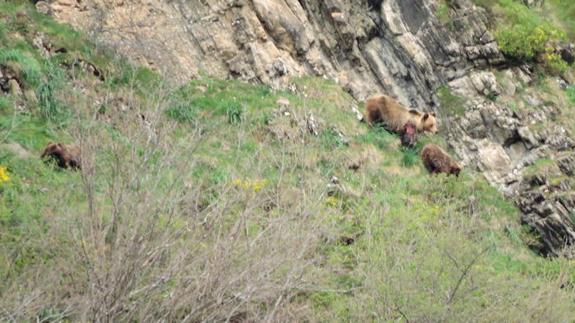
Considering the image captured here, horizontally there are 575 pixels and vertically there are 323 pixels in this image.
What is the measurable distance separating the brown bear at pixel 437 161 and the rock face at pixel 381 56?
2140 millimetres

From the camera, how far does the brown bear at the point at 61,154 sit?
42.3 feet

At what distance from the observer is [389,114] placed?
20109 millimetres

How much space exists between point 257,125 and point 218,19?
444 centimetres

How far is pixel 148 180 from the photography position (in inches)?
340

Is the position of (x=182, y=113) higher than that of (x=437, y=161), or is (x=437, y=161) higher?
(x=182, y=113)

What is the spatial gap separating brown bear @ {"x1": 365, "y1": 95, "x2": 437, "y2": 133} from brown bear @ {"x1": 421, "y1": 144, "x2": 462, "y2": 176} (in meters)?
0.90

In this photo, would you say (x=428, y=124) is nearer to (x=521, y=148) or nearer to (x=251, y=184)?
(x=521, y=148)

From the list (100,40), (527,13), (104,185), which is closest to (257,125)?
(100,40)

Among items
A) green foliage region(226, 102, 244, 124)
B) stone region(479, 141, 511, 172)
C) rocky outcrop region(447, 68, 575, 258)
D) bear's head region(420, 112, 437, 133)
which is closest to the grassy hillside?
green foliage region(226, 102, 244, 124)

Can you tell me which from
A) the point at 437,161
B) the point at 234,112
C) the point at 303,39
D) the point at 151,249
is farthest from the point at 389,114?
the point at 151,249

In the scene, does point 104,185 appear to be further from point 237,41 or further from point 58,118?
point 237,41

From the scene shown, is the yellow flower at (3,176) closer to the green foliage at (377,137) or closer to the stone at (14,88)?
the stone at (14,88)

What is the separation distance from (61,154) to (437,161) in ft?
30.5

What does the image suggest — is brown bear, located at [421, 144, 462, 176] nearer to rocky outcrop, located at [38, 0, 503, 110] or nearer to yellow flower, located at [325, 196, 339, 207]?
rocky outcrop, located at [38, 0, 503, 110]
